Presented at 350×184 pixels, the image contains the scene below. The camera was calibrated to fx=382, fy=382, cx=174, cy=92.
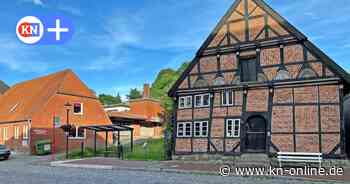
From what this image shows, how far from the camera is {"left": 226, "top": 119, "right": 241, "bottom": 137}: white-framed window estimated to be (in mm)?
21969

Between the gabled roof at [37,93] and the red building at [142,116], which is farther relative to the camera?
the red building at [142,116]

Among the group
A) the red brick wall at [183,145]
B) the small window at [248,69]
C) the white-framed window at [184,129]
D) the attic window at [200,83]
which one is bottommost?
the red brick wall at [183,145]

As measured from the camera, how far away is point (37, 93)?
38.4 metres

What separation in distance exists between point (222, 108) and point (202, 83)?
2122mm

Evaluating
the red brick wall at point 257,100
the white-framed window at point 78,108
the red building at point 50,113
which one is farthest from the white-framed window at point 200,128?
the white-framed window at point 78,108

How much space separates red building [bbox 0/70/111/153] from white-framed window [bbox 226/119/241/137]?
55.2 ft

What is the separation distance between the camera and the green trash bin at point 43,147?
3089cm

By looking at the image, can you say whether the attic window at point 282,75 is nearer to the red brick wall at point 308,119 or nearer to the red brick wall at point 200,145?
the red brick wall at point 308,119

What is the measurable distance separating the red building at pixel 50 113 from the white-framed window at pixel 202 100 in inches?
574

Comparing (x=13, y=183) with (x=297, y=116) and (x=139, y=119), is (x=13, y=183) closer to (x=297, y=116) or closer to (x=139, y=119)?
(x=297, y=116)

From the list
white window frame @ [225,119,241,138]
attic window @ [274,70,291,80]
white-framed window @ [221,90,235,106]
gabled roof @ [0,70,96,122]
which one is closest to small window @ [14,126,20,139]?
gabled roof @ [0,70,96,122]

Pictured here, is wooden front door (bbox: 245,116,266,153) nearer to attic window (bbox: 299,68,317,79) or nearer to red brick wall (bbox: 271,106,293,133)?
red brick wall (bbox: 271,106,293,133)

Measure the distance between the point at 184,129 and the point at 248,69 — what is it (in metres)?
5.46

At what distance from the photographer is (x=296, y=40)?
20.8 m
